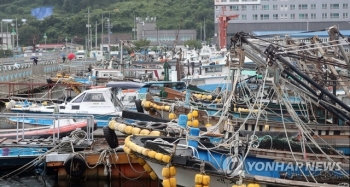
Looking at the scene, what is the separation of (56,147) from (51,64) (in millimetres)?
43745

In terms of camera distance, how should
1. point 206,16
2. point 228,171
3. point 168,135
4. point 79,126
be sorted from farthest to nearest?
point 206,16
point 79,126
point 168,135
point 228,171

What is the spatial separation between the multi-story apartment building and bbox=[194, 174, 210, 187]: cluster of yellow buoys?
62114mm

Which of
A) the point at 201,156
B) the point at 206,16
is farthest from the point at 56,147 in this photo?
the point at 206,16

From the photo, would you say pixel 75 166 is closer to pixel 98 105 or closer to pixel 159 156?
pixel 159 156

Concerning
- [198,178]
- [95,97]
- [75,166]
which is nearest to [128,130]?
[75,166]

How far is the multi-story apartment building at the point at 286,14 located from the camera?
74.1 m

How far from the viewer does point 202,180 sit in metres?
12.9

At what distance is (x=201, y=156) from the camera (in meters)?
14.0

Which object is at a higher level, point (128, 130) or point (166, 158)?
point (128, 130)

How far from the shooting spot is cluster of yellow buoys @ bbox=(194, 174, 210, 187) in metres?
12.9

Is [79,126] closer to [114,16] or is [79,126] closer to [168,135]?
[168,135]

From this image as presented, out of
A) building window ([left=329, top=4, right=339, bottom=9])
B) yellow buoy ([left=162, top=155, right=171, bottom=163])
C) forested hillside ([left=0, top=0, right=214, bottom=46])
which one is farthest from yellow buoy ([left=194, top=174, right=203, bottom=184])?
forested hillside ([left=0, top=0, right=214, bottom=46])

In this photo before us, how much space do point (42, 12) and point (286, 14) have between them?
89.2 metres

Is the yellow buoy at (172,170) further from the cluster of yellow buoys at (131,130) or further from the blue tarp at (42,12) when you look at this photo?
the blue tarp at (42,12)
